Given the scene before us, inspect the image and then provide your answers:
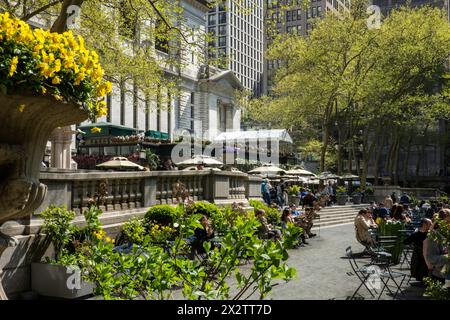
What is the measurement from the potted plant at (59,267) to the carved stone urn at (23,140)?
451cm

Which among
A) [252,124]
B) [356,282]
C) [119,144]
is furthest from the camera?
[252,124]

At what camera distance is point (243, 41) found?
135 meters

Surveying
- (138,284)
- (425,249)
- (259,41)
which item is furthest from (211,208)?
(259,41)

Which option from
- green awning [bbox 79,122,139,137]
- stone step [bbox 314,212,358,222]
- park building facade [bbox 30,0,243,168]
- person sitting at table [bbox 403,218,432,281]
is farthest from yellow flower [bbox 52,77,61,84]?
park building facade [bbox 30,0,243,168]

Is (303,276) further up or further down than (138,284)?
further down

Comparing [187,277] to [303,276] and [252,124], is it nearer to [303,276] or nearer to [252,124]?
[303,276]

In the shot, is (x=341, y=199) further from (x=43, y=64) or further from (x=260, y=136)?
(x=43, y=64)

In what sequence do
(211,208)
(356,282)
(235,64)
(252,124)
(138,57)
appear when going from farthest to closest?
(235,64), (252,124), (138,57), (211,208), (356,282)

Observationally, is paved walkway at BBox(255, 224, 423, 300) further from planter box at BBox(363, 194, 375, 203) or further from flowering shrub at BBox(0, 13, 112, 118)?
planter box at BBox(363, 194, 375, 203)

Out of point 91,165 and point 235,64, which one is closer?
point 91,165

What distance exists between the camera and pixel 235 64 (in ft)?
427

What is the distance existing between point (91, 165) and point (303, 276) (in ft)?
76.9

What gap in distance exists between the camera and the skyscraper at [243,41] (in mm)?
126375

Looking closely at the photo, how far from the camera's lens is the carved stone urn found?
11.8 feet
